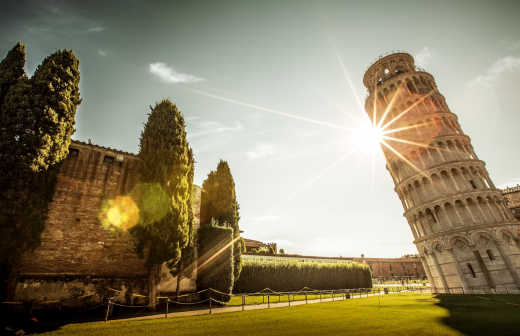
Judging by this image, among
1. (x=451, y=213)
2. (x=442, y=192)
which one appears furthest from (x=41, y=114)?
(x=451, y=213)

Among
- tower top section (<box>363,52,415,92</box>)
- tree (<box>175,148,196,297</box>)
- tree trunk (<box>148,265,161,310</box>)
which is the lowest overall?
tree trunk (<box>148,265,161,310</box>)

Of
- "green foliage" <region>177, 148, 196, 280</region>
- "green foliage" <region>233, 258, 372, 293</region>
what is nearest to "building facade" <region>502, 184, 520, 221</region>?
"green foliage" <region>233, 258, 372, 293</region>

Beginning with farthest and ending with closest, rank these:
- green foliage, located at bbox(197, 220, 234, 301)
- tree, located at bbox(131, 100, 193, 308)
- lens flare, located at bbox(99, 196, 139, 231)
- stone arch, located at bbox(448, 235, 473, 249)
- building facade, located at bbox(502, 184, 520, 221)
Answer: building facade, located at bbox(502, 184, 520, 221)
stone arch, located at bbox(448, 235, 473, 249)
green foliage, located at bbox(197, 220, 234, 301)
lens flare, located at bbox(99, 196, 139, 231)
tree, located at bbox(131, 100, 193, 308)

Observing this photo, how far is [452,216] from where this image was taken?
29984 millimetres

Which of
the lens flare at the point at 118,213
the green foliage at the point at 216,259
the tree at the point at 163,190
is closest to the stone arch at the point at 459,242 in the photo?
the green foliage at the point at 216,259

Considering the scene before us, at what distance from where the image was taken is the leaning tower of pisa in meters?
26.9

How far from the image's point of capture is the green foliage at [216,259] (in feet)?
55.2

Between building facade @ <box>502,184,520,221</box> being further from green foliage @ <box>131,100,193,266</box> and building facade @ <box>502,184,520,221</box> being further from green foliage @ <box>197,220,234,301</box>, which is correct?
green foliage @ <box>131,100,193,266</box>

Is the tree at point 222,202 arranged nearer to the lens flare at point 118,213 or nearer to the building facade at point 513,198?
the lens flare at point 118,213

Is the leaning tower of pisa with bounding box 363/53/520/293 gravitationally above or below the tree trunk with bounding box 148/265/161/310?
above

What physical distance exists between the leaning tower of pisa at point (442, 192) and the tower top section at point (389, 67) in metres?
0.25

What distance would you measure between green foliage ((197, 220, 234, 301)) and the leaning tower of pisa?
2810 centimetres

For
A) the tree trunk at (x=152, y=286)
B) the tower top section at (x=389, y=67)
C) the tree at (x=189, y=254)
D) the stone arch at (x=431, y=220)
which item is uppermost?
the tower top section at (x=389, y=67)

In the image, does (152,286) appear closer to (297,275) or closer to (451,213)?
(297,275)
